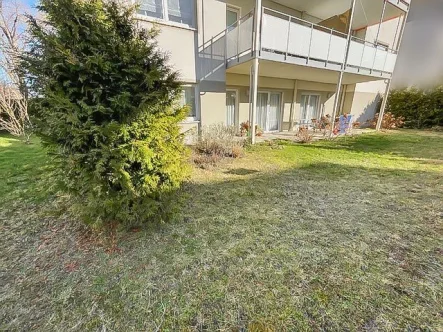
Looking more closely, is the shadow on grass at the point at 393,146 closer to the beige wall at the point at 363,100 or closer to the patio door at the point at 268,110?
the patio door at the point at 268,110

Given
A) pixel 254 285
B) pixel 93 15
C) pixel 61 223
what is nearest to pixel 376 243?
pixel 254 285

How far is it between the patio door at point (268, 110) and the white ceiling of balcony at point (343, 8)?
3930 millimetres

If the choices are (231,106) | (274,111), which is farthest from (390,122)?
(231,106)

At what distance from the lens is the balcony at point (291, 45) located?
6852mm

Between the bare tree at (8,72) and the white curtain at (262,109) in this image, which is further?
the white curtain at (262,109)

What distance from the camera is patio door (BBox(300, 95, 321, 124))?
1243 cm

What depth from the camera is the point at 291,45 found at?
24.0 ft

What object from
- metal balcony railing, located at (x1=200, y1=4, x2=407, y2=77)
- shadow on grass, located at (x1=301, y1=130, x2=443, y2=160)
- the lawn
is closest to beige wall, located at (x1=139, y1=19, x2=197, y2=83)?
metal balcony railing, located at (x1=200, y1=4, x2=407, y2=77)

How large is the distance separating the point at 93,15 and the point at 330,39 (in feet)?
29.6

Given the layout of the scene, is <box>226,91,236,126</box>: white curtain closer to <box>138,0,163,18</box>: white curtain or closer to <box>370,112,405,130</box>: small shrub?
<box>138,0,163,18</box>: white curtain

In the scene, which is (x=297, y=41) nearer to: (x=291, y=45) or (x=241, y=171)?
(x=291, y=45)

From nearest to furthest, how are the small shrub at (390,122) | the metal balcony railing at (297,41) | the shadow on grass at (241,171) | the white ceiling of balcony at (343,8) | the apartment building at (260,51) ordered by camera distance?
the shadow on grass at (241,171) → the metal balcony railing at (297,41) → the apartment building at (260,51) → the white ceiling of balcony at (343,8) → the small shrub at (390,122)

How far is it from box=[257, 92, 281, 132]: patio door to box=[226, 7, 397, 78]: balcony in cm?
294

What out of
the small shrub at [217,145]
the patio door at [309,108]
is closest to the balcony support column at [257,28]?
the small shrub at [217,145]
